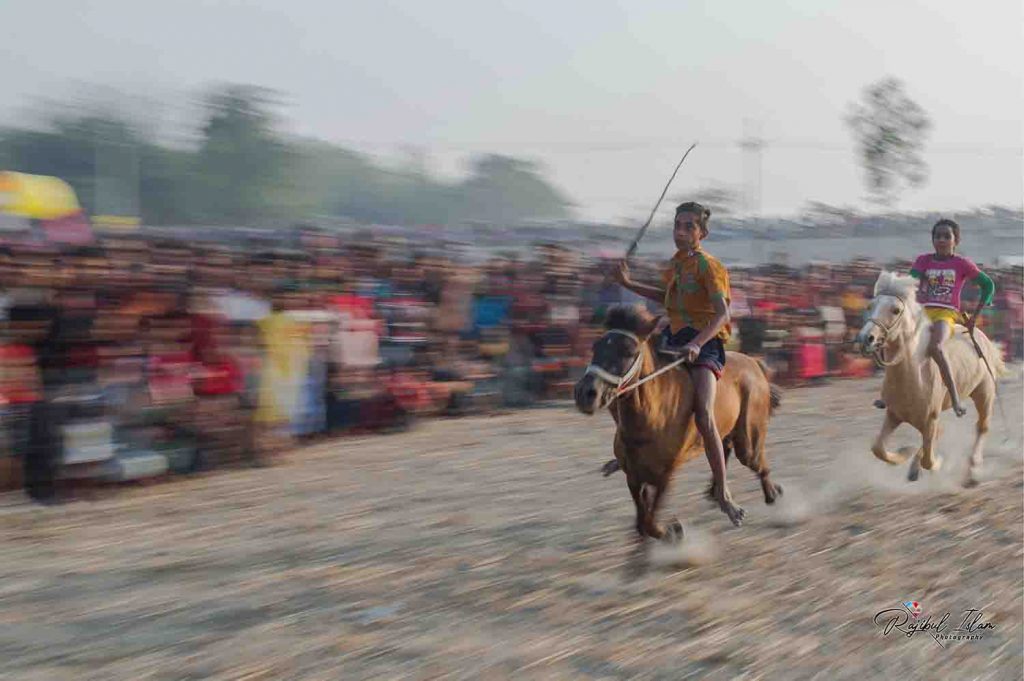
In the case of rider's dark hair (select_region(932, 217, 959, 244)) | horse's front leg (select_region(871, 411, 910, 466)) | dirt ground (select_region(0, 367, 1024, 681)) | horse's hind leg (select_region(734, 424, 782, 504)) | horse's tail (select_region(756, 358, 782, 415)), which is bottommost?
dirt ground (select_region(0, 367, 1024, 681))

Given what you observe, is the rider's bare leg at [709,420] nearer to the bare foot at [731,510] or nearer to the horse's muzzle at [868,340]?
the bare foot at [731,510]

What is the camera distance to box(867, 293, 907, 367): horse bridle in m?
9.11

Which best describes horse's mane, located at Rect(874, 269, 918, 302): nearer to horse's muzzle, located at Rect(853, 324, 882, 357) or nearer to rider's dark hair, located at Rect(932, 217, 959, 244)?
horse's muzzle, located at Rect(853, 324, 882, 357)

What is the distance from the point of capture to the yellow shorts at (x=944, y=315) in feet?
32.6

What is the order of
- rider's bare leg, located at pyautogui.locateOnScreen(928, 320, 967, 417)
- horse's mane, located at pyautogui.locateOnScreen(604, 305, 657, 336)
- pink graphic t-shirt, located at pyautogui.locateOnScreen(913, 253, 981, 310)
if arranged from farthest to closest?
1. pink graphic t-shirt, located at pyautogui.locateOnScreen(913, 253, 981, 310)
2. rider's bare leg, located at pyautogui.locateOnScreen(928, 320, 967, 417)
3. horse's mane, located at pyautogui.locateOnScreen(604, 305, 657, 336)

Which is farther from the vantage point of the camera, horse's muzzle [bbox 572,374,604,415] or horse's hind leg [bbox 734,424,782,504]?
horse's hind leg [bbox 734,424,782,504]

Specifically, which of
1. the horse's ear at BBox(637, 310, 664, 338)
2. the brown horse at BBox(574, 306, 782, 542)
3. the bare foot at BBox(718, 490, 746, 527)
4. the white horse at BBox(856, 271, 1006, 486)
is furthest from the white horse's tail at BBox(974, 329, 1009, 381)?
the horse's ear at BBox(637, 310, 664, 338)

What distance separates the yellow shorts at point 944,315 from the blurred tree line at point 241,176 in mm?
34430

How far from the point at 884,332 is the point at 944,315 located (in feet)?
3.83

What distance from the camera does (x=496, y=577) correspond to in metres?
6.57

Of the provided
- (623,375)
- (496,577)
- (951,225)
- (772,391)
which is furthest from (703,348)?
(951,225)

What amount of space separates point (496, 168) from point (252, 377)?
2054 inches

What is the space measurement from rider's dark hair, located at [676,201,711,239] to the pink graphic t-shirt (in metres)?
3.98

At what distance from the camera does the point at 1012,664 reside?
17.3 feet
